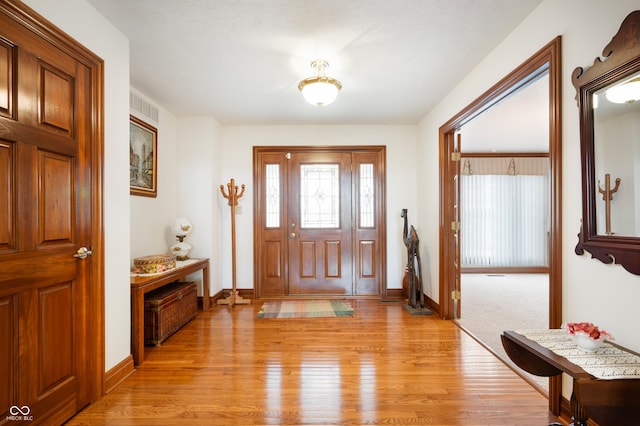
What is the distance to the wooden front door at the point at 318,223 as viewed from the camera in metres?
4.61

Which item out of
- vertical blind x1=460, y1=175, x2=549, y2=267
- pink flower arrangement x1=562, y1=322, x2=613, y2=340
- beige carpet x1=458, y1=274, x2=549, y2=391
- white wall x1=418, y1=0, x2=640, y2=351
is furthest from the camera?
vertical blind x1=460, y1=175, x2=549, y2=267

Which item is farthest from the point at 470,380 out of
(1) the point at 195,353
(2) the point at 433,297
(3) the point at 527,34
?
(3) the point at 527,34

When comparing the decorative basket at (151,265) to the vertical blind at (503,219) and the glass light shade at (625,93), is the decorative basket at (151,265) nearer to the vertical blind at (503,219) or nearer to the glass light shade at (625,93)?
the glass light shade at (625,93)

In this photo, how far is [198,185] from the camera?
4238 mm

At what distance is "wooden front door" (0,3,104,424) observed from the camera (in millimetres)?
1498

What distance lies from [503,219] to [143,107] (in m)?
6.82

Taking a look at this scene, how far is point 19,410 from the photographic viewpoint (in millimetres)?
1537

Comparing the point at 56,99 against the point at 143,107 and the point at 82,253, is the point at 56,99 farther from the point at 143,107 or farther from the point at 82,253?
the point at 143,107

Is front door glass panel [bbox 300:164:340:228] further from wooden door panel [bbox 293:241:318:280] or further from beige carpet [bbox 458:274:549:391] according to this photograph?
beige carpet [bbox 458:274:549:391]

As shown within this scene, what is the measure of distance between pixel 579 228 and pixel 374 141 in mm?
3225

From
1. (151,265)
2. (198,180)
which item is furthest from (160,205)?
(151,265)

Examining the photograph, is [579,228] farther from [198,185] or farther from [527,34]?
[198,185]
